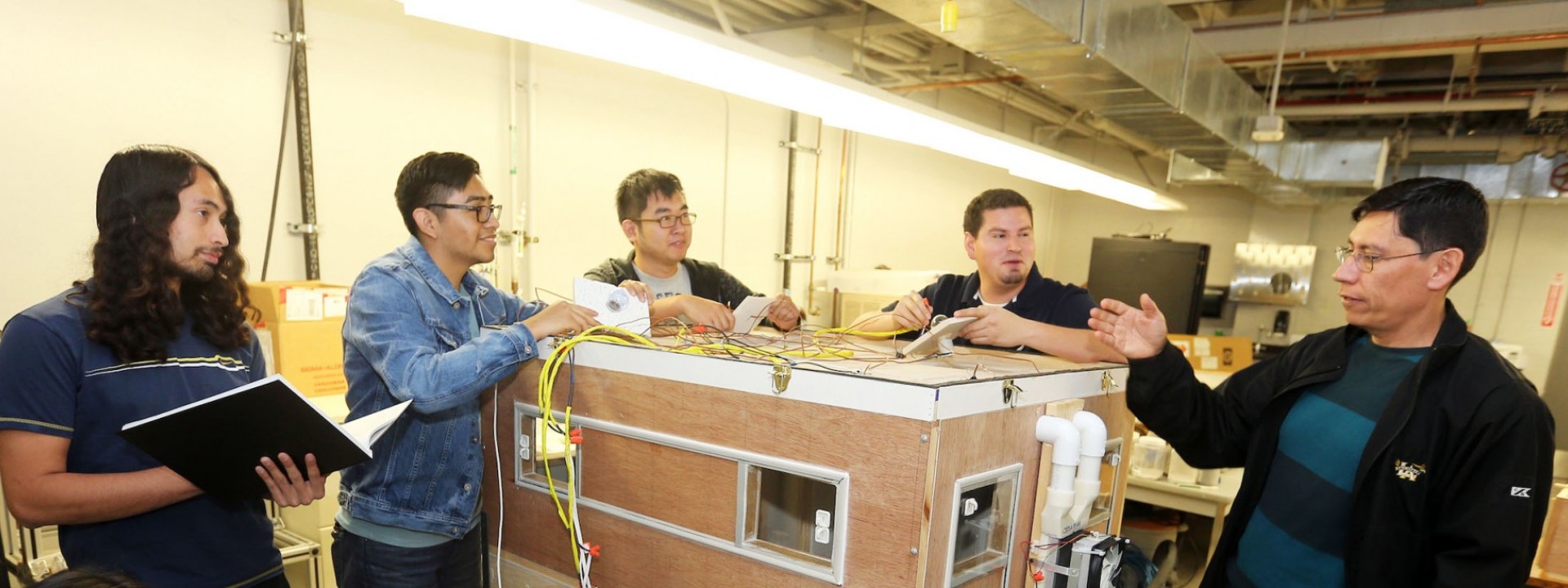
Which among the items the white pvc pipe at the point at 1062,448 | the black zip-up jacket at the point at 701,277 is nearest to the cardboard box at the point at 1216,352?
the black zip-up jacket at the point at 701,277

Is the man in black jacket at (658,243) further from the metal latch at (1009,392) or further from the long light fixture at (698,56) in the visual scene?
the metal latch at (1009,392)

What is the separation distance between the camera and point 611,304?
1.37m

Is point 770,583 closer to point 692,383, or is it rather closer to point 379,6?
point 692,383

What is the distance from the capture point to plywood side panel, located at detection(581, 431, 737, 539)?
1.13 meters

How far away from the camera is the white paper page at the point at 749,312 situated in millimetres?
1528

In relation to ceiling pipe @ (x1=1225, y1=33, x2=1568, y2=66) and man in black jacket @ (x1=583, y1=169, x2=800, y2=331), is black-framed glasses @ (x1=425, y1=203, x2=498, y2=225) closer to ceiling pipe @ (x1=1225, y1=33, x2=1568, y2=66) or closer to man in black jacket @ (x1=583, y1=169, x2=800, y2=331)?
man in black jacket @ (x1=583, y1=169, x2=800, y2=331)

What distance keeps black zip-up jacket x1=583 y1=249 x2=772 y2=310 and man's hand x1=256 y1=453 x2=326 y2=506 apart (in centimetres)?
108

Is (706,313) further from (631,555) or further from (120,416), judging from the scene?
(120,416)

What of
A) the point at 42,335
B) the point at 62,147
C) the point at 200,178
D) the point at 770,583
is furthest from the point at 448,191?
the point at 62,147

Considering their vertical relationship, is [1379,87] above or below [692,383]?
above

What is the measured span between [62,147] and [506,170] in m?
1.41

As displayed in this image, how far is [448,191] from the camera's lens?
1.47m

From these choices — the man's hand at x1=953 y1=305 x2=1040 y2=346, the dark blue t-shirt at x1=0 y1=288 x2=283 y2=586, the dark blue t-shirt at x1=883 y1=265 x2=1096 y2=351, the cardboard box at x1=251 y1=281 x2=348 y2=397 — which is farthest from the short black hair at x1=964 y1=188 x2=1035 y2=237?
the cardboard box at x1=251 y1=281 x2=348 y2=397

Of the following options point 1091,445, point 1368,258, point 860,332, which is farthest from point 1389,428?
point 860,332
